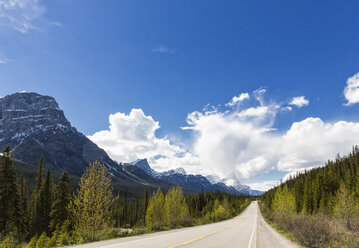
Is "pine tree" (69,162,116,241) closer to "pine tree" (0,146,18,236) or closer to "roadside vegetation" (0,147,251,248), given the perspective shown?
"roadside vegetation" (0,147,251,248)

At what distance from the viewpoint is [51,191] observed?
49312mm

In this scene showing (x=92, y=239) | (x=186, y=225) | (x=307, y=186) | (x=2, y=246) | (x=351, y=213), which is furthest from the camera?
(x=307, y=186)

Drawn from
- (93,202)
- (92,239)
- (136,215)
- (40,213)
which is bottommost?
(136,215)

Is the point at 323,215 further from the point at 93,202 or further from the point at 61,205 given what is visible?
the point at 61,205

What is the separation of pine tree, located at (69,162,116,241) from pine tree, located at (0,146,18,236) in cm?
2601

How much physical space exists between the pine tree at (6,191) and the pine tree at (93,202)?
2601 cm

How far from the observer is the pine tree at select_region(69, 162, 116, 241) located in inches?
624

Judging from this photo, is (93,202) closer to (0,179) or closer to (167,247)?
(167,247)

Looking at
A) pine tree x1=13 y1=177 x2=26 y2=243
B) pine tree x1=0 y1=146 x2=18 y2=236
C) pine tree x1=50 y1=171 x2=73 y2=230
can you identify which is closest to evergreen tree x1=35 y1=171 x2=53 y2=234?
pine tree x1=50 y1=171 x2=73 y2=230

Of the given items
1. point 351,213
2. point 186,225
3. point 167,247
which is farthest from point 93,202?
point 351,213

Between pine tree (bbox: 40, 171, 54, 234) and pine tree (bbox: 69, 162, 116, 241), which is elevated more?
pine tree (bbox: 69, 162, 116, 241)

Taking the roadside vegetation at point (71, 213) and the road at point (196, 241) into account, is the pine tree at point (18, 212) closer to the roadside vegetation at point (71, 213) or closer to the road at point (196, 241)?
the roadside vegetation at point (71, 213)

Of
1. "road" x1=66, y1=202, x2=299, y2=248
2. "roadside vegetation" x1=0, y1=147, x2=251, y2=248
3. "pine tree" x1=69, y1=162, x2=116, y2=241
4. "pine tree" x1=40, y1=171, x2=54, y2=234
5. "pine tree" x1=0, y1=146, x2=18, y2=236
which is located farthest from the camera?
"pine tree" x1=40, y1=171, x2=54, y2=234

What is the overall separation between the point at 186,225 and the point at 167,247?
21.5 m
